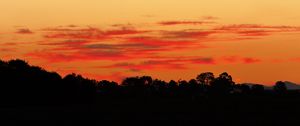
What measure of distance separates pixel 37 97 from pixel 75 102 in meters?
7.36

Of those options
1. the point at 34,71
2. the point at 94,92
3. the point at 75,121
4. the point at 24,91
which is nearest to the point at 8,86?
the point at 24,91

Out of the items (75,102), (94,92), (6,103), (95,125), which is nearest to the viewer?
(95,125)

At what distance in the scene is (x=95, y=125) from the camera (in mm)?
52500

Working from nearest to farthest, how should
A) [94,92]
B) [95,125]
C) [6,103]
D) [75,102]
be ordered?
[95,125] < [6,103] < [75,102] < [94,92]

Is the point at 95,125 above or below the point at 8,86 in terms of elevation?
below

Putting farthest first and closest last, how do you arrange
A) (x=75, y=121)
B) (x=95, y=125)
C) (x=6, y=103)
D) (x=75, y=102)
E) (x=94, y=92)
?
(x=94, y=92)
(x=75, y=102)
(x=6, y=103)
(x=75, y=121)
(x=95, y=125)

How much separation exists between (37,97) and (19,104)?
4.12 meters

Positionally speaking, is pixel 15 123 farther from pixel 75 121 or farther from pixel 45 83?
pixel 45 83

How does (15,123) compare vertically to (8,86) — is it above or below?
below

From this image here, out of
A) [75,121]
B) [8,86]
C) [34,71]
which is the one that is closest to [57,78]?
[34,71]

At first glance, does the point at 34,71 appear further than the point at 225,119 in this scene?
Yes

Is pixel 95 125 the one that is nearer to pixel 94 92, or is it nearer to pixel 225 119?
pixel 225 119

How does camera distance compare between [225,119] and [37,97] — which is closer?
[225,119]

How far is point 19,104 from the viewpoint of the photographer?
111750 mm
